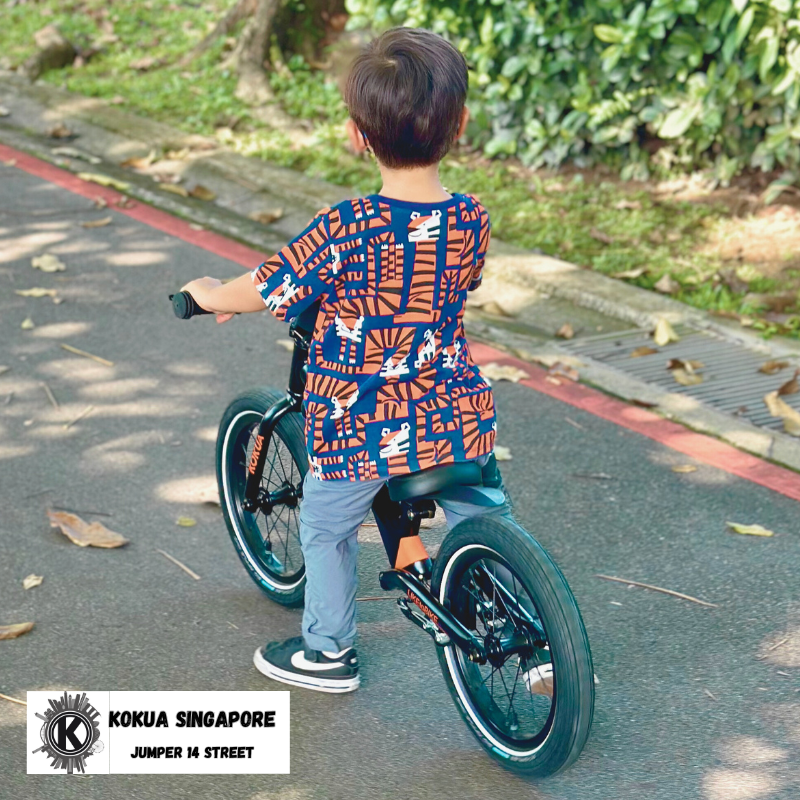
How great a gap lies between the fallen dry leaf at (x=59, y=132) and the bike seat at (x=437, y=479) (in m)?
7.11

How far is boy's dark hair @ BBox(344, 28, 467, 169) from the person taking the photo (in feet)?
7.88

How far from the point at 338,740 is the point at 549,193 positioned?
5.11 meters

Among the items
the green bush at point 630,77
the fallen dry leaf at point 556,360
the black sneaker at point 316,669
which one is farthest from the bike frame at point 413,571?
the green bush at point 630,77

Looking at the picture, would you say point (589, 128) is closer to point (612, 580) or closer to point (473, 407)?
point (612, 580)

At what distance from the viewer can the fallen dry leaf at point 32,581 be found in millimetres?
3539

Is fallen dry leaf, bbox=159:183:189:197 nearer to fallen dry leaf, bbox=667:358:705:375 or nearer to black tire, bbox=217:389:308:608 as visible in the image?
fallen dry leaf, bbox=667:358:705:375

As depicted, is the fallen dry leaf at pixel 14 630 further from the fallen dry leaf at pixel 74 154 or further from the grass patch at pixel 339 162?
the fallen dry leaf at pixel 74 154

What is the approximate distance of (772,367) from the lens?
5055 millimetres

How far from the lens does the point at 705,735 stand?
9.55ft

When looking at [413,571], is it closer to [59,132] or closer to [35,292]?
[35,292]

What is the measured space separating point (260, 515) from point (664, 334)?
2.57 m

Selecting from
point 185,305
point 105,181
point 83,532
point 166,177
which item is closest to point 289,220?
point 166,177

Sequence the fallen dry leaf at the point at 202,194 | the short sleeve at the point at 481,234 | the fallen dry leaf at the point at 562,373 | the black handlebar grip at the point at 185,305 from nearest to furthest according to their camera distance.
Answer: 1. the short sleeve at the point at 481,234
2. the black handlebar grip at the point at 185,305
3. the fallen dry leaf at the point at 562,373
4. the fallen dry leaf at the point at 202,194

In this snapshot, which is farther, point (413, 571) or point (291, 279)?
point (413, 571)
